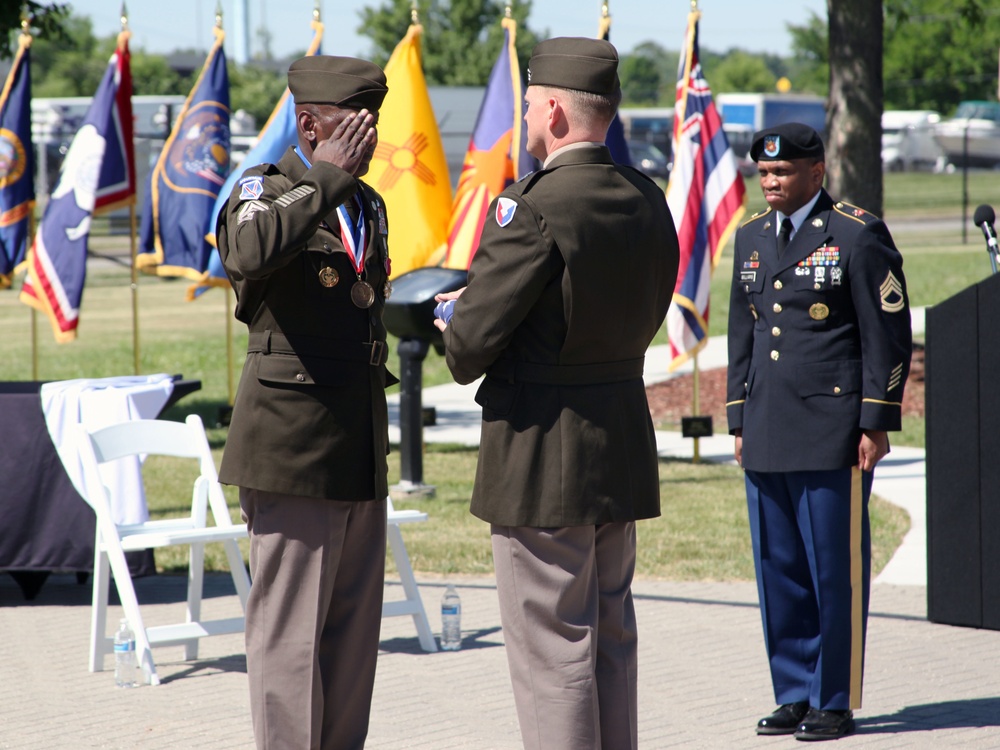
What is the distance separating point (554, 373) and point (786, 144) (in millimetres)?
1865

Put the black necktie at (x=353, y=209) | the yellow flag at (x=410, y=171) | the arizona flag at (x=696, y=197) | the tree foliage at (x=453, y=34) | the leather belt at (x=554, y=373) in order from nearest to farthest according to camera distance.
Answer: the leather belt at (x=554, y=373), the black necktie at (x=353, y=209), the yellow flag at (x=410, y=171), the arizona flag at (x=696, y=197), the tree foliage at (x=453, y=34)

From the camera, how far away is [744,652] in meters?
6.20

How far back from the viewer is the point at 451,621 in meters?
6.23

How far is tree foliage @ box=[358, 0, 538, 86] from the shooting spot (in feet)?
153

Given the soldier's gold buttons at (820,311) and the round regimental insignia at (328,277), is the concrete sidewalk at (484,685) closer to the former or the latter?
→ the soldier's gold buttons at (820,311)

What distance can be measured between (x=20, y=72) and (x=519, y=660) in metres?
9.76

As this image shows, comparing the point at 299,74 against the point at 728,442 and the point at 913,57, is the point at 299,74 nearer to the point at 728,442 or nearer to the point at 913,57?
the point at 728,442

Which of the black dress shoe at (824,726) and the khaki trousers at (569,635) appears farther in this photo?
the black dress shoe at (824,726)

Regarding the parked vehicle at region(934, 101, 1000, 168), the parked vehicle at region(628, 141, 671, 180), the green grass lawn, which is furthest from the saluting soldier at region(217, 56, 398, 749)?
the parked vehicle at region(934, 101, 1000, 168)

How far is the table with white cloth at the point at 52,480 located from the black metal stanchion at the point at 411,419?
8.77ft

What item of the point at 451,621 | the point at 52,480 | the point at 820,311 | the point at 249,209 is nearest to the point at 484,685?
the point at 451,621

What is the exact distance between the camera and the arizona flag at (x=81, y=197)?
1098 centimetres

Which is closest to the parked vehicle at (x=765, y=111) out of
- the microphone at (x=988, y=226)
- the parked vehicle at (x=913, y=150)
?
the parked vehicle at (x=913, y=150)

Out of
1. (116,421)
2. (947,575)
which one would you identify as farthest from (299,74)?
(947,575)
